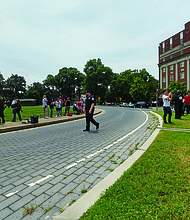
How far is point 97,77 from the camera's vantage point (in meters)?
63.7

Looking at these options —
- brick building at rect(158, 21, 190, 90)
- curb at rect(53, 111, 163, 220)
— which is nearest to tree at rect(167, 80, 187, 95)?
brick building at rect(158, 21, 190, 90)

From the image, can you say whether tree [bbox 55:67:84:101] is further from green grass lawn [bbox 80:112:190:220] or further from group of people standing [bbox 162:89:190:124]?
green grass lawn [bbox 80:112:190:220]

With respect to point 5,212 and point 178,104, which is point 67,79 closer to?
point 178,104

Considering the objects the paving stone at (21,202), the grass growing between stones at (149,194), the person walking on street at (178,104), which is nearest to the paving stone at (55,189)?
the paving stone at (21,202)

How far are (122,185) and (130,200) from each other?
0.34 m

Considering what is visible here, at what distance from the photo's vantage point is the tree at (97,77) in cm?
6376

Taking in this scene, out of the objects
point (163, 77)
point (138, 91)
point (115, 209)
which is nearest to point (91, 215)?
point (115, 209)

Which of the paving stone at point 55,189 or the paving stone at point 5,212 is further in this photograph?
the paving stone at point 55,189

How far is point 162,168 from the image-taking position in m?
2.73

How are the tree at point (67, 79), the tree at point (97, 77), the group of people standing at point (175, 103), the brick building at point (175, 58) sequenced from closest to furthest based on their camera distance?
the group of people standing at point (175, 103)
the brick building at point (175, 58)
the tree at point (97, 77)
the tree at point (67, 79)

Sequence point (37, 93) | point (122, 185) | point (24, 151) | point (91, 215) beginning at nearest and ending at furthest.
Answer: point (91, 215)
point (122, 185)
point (24, 151)
point (37, 93)

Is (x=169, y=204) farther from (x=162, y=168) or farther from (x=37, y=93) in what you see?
(x=37, y=93)

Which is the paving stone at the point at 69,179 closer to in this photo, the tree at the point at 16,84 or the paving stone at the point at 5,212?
the paving stone at the point at 5,212

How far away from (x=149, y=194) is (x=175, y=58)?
56.1 m
